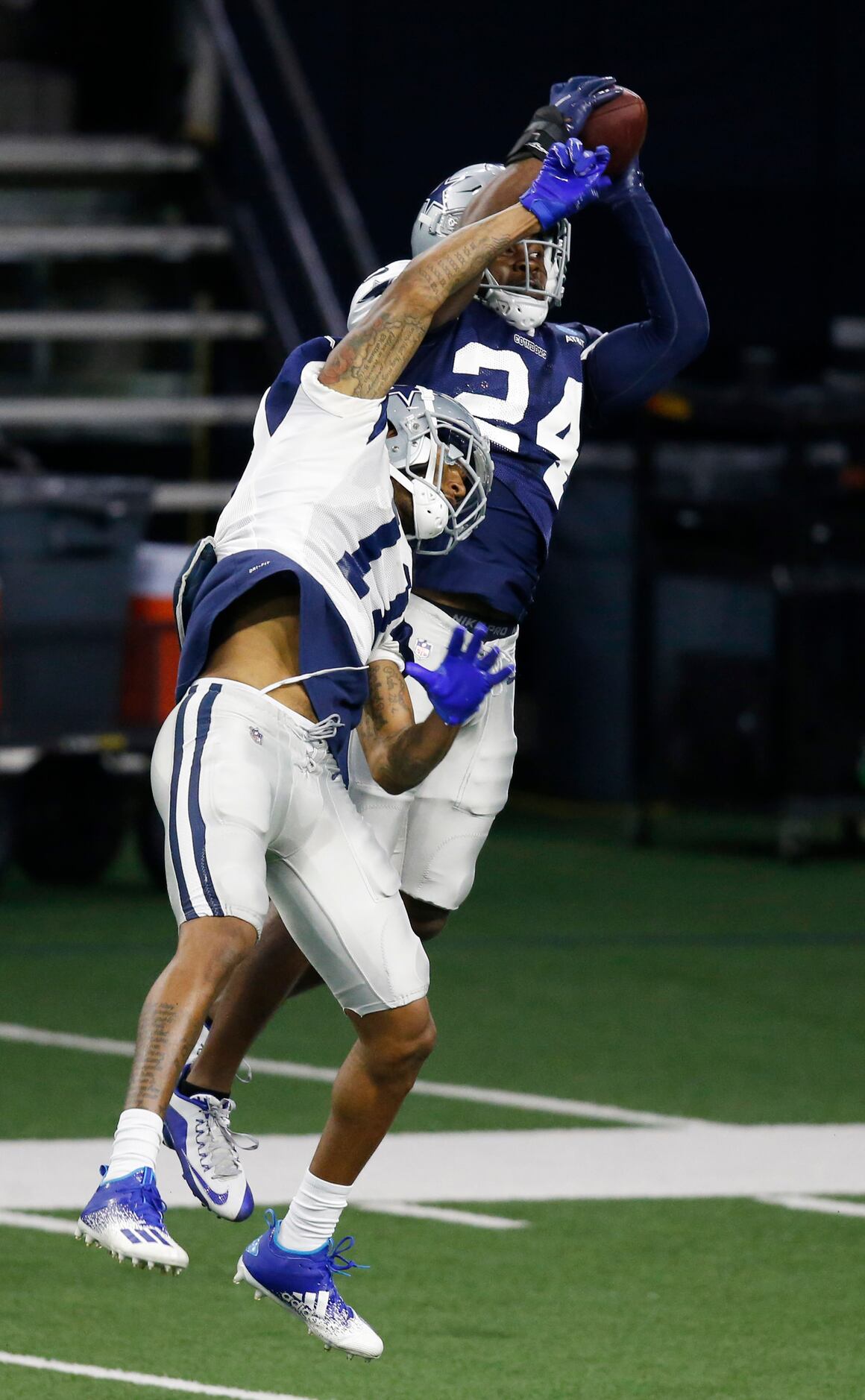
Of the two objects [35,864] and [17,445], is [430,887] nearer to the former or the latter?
[35,864]

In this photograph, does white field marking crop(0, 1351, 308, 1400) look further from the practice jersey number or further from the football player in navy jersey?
the practice jersey number

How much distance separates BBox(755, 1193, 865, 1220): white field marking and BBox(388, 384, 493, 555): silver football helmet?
218 centimetres

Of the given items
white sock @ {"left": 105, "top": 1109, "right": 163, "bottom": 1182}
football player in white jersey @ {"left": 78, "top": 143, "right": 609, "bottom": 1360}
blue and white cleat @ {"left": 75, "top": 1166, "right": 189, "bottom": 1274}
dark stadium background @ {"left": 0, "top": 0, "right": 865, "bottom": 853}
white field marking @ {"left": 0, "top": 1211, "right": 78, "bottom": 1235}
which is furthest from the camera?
dark stadium background @ {"left": 0, "top": 0, "right": 865, "bottom": 853}

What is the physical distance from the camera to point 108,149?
50.9 ft

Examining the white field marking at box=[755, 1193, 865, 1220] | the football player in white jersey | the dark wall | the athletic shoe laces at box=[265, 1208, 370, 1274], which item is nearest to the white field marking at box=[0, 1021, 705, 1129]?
the white field marking at box=[755, 1193, 865, 1220]

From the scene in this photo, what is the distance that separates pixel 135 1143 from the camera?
4258 millimetres

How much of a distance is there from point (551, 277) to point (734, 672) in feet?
28.7

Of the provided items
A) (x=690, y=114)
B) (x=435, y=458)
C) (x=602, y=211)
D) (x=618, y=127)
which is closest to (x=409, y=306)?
(x=435, y=458)

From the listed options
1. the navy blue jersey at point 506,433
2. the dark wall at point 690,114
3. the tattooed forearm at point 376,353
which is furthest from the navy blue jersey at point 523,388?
the dark wall at point 690,114

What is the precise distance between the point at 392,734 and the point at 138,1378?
1334mm

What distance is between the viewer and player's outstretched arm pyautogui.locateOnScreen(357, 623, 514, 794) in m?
4.61

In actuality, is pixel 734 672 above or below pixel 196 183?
below

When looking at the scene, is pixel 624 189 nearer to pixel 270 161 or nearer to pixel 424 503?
pixel 424 503

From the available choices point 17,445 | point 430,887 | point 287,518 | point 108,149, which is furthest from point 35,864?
point 287,518
